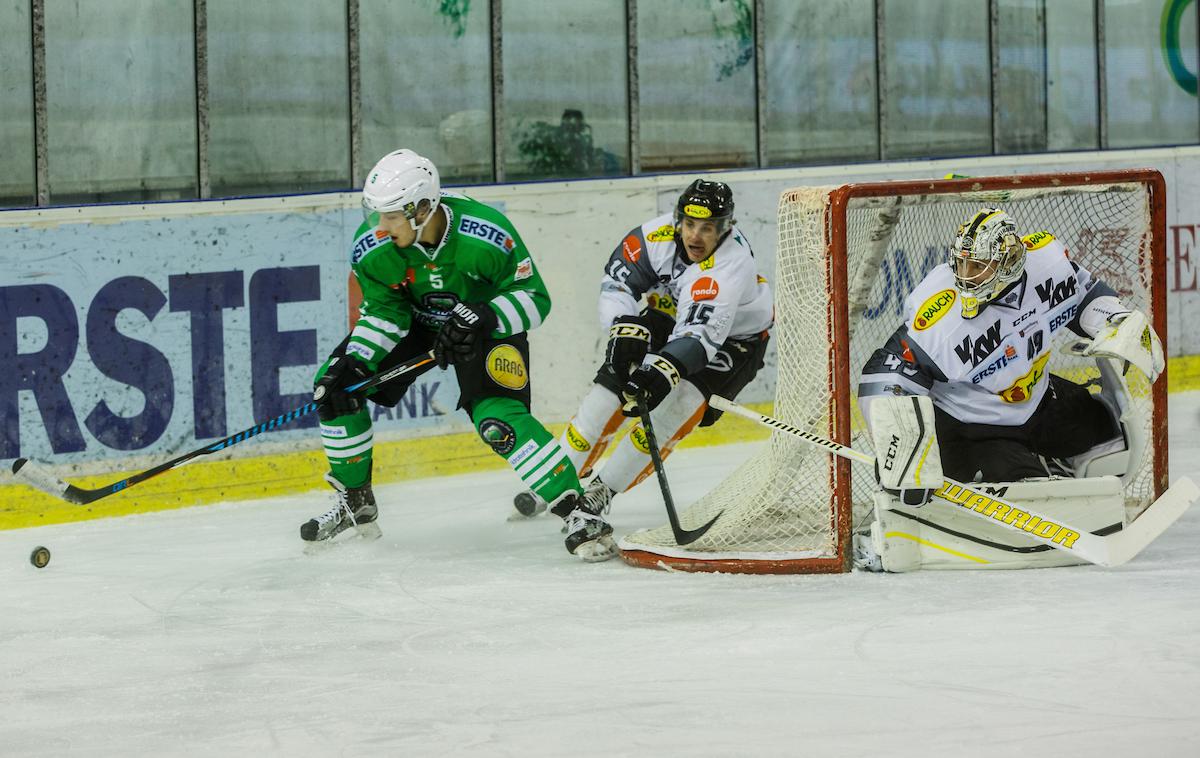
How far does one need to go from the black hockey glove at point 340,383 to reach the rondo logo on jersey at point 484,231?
Result: 0.45m

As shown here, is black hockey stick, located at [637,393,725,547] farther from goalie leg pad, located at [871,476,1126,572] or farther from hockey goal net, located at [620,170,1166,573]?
goalie leg pad, located at [871,476,1126,572]

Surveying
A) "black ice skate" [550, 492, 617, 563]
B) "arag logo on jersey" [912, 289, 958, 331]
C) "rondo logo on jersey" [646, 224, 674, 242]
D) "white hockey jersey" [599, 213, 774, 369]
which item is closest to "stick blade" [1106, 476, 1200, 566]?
"arag logo on jersey" [912, 289, 958, 331]

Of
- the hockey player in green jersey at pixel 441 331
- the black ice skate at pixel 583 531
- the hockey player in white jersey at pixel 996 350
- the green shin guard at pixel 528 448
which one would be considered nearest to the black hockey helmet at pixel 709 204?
the hockey player in green jersey at pixel 441 331

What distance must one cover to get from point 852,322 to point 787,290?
1.02ft

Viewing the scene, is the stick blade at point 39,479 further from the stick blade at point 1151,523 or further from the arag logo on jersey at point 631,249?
the stick blade at point 1151,523

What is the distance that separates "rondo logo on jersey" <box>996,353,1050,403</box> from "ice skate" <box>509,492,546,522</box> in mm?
1376

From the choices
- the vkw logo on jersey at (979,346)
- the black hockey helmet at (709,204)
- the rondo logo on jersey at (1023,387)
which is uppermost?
the black hockey helmet at (709,204)

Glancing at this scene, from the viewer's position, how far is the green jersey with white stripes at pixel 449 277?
4.23 metres

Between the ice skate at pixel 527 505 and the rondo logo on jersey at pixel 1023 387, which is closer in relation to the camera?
the rondo logo on jersey at pixel 1023 387

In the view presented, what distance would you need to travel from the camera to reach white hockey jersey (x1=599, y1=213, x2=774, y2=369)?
4.16 m

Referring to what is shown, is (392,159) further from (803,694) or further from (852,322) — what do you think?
(803,694)

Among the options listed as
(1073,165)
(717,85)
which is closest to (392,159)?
(717,85)

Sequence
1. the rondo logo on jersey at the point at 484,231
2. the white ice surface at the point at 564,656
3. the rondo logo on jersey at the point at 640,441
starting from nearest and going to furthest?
the white ice surface at the point at 564,656, the rondo logo on jersey at the point at 484,231, the rondo logo on jersey at the point at 640,441

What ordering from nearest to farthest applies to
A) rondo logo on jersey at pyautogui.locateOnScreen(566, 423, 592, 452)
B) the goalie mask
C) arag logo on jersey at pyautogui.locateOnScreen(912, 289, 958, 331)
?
the goalie mask < arag logo on jersey at pyautogui.locateOnScreen(912, 289, 958, 331) < rondo logo on jersey at pyautogui.locateOnScreen(566, 423, 592, 452)
